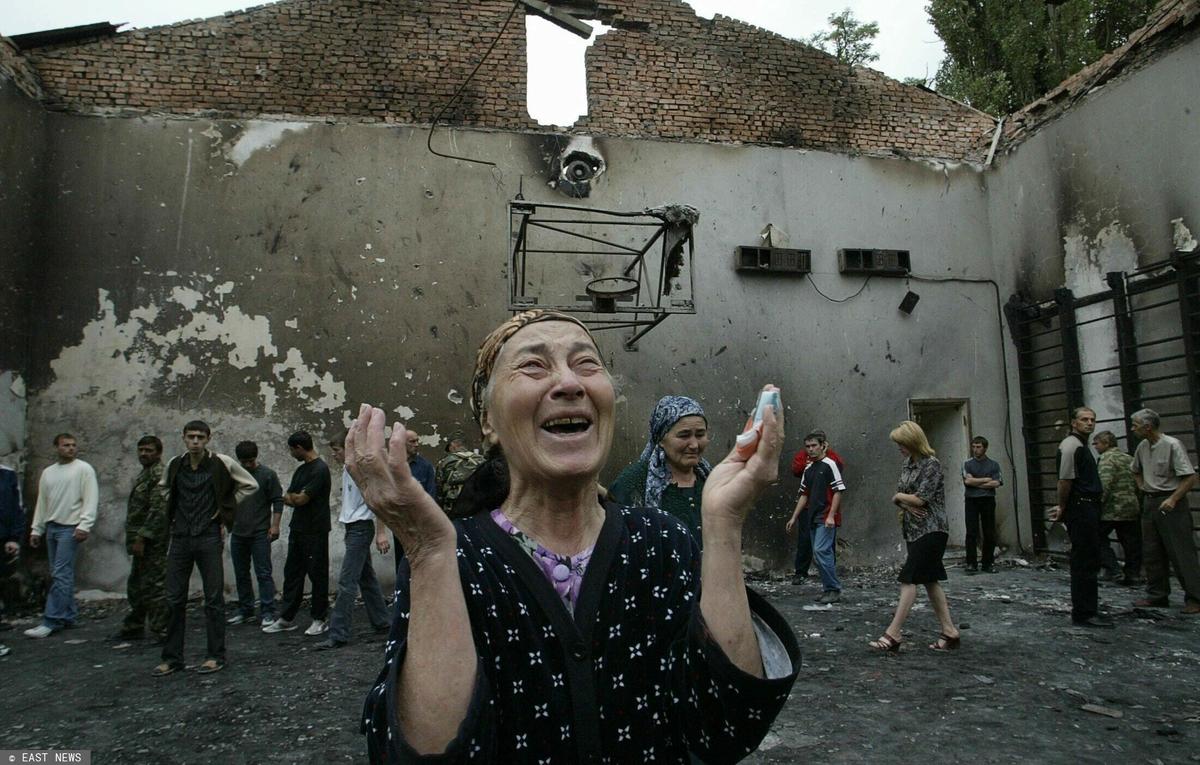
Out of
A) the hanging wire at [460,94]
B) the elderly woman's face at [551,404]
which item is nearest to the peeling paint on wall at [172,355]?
the hanging wire at [460,94]

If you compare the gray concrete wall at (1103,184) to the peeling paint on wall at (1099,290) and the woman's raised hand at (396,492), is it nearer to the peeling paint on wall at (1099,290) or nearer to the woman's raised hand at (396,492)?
the peeling paint on wall at (1099,290)

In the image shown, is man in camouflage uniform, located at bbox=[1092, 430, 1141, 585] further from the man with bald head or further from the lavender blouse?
the lavender blouse

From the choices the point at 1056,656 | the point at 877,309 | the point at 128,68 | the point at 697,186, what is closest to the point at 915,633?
the point at 1056,656

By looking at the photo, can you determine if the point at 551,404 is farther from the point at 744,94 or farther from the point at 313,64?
the point at 744,94

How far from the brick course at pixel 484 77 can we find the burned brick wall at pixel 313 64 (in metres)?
0.01

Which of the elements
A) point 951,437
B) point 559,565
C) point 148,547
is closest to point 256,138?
point 148,547

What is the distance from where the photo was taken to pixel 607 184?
9930 mm

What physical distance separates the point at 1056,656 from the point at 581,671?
17.7ft

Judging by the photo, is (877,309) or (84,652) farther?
(877,309)

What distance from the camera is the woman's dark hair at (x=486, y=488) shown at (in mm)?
1626

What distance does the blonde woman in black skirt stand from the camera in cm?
535

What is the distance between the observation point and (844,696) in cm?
457

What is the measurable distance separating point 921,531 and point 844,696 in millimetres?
1433

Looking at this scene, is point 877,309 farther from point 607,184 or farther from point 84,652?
point 84,652
